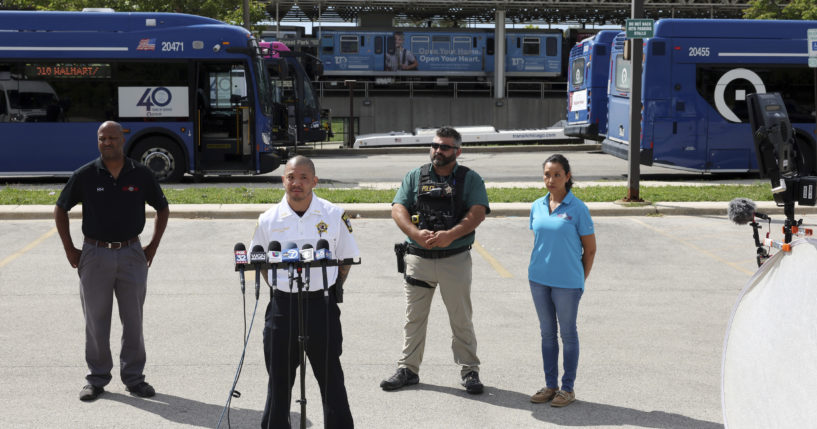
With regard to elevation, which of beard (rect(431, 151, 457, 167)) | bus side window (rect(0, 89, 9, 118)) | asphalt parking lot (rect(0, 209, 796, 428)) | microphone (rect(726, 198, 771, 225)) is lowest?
asphalt parking lot (rect(0, 209, 796, 428))

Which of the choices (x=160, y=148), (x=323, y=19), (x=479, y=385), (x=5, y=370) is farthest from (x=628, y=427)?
(x=323, y=19)

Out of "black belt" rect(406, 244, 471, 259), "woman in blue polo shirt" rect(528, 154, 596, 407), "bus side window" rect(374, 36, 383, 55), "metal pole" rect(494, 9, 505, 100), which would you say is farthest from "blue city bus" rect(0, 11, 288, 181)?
"metal pole" rect(494, 9, 505, 100)

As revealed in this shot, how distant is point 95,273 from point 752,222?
399 centimetres

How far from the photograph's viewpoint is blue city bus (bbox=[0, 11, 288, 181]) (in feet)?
61.7

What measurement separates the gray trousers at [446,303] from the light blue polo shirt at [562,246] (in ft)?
1.65

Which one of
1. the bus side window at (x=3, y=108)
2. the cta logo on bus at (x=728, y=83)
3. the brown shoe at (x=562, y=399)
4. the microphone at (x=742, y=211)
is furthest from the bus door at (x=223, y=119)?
the microphone at (x=742, y=211)

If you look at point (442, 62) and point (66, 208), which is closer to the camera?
point (66, 208)

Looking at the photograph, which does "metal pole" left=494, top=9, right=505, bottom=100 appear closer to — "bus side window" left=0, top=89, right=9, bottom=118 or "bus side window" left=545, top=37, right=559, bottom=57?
"bus side window" left=545, top=37, right=559, bottom=57

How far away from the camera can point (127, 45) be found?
18.9 m

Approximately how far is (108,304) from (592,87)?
20.5 metres

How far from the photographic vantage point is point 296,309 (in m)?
4.75

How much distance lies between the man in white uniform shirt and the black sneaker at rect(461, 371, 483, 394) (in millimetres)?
1361

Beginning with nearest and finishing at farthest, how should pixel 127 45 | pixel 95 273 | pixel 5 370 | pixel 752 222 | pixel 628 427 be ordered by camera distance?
pixel 752 222
pixel 628 427
pixel 95 273
pixel 5 370
pixel 127 45

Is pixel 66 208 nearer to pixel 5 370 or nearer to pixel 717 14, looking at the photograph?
pixel 5 370
